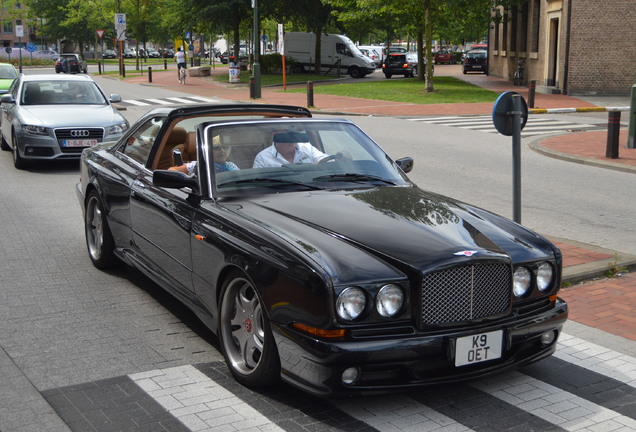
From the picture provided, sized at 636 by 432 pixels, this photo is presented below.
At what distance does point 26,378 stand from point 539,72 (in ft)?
118

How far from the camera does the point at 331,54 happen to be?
52.2 meters

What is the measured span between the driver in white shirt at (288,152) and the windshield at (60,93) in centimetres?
1005

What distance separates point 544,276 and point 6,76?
2124cm

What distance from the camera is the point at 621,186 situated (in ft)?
42.4

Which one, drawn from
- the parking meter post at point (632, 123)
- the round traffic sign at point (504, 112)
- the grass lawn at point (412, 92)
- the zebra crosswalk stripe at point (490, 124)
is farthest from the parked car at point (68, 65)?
the round traffic sign at point (504, 112)

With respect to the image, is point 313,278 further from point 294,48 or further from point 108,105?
point 294,48

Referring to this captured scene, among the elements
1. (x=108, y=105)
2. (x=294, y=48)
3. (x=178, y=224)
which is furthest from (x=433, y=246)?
(x=294, y=48)

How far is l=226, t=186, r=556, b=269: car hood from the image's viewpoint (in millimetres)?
4434

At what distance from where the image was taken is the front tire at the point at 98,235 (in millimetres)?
7262

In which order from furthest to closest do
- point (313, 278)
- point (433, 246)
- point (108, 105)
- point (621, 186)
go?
1. point (108, 105)
2. point (621, 186)
3. point (433, 246)
4. point (313, 278)

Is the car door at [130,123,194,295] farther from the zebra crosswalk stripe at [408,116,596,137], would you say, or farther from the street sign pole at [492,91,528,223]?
the zebra crosswalk stripe at [408,116,596,137]

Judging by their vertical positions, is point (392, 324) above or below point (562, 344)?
above

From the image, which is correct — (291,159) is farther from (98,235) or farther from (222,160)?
(98,235)

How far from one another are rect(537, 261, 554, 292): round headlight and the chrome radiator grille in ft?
1.11
